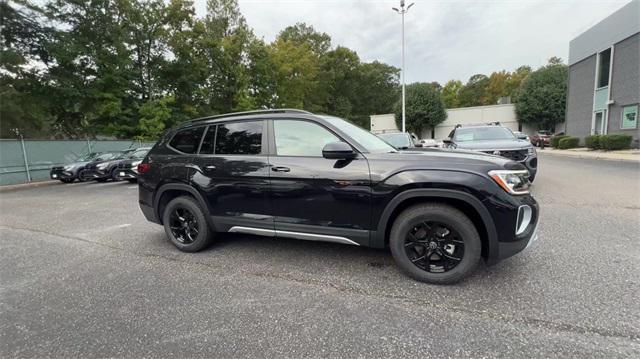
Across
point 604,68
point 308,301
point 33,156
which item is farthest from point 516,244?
point 604,68

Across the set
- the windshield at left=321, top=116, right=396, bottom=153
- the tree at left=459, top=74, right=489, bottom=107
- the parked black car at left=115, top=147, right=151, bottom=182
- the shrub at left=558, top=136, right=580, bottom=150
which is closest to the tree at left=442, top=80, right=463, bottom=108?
the tree at left=459, top=74, right=489, bottom=107

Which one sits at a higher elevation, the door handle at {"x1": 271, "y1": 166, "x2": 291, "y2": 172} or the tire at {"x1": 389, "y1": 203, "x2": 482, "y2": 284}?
the door handle at {"x1": 271, "y1": 166, "x2": 291, "y2": 172}

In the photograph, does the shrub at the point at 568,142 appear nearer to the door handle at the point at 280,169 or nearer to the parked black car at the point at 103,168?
the door handle at the point at 280,169

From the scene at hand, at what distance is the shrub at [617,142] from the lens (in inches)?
607

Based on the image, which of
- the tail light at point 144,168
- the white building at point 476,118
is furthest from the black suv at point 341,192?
the white building at point 476,118

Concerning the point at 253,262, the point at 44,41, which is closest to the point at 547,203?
the point at 253,262

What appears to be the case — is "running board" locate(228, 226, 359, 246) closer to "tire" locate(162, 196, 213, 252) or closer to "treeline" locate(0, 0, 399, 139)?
"tire" locate(162, 196, 213, 252)

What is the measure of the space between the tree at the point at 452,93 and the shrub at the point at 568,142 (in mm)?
46642

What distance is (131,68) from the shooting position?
2112 centimetres

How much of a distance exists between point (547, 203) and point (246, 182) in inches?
226

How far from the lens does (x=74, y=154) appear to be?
15.9m

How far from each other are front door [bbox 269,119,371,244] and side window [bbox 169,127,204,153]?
1117 mm

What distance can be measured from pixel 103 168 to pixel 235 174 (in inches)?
473

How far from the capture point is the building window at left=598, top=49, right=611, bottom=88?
62.8ft
